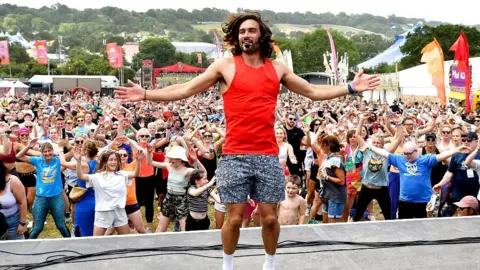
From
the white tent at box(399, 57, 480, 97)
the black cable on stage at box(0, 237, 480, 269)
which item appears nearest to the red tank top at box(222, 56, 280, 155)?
the black cable on stage at box(0, 237, 480, 269)

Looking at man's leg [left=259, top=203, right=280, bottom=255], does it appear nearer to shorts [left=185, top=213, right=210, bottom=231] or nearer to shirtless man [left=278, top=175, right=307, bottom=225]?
shorts [left=185, top=213, right=210, bottom=231]

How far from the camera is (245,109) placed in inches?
154

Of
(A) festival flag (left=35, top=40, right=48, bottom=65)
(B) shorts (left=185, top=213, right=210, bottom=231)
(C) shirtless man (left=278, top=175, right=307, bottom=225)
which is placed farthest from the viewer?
(A) festival flag (left=35, top=40, right=48, bottom=65)

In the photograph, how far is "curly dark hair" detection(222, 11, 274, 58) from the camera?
394 centimetres

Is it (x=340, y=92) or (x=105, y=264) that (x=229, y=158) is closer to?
(x=340, y=92)

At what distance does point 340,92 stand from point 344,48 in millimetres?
114243

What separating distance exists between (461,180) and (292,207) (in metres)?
2.17

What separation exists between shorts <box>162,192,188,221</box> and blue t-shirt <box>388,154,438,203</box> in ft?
8.92

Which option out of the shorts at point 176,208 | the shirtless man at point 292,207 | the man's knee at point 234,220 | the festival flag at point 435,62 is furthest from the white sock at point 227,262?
the festival flag at point 435,62

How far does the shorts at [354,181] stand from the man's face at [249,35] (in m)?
4.92

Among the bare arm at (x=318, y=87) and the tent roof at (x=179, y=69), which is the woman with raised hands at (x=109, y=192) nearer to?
the bare arm at (x=318, y=87)

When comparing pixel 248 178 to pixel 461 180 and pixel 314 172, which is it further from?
pixel 314 172

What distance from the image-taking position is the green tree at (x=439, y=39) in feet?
222

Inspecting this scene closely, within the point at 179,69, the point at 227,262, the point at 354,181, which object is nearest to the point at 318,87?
the point at 227,262
